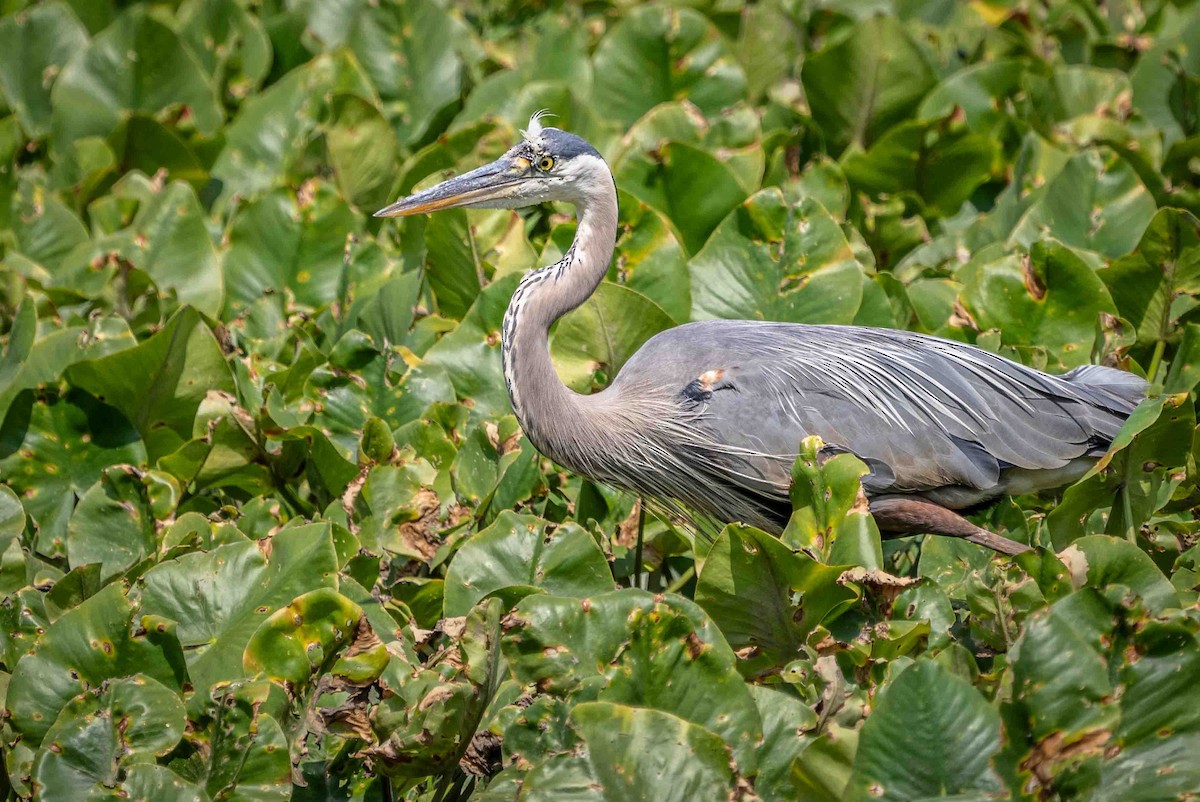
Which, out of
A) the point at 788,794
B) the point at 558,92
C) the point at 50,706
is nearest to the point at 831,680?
the point at 788,794

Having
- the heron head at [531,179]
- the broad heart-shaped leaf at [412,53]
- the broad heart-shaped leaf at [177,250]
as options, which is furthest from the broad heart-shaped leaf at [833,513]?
the broad heart-shaped leaf at [412,53]

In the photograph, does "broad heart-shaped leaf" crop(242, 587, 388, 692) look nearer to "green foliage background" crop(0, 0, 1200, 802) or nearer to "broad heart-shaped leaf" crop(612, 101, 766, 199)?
"green foliage background" crop(0, 0, 1200, 802)

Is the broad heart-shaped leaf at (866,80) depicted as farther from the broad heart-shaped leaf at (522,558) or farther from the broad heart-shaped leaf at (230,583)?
the broad heart-shaped leaf at (230,583)

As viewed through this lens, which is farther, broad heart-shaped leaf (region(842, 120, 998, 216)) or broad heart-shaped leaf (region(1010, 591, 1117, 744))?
broad heart-shaped leaf (region(842, 120, 998, 216))

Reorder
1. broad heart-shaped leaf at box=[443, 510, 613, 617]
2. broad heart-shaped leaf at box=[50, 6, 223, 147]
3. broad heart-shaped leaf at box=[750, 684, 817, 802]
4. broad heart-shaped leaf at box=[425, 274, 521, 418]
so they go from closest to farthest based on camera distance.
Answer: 1. broad heart-shaped leaf at box=[750, 684, 817, 802]
2. broad heart-shaped leaf at box=[443, 510, 613, 617]
3. broad heart-shaped leaf at box=[425, 274, 521, 418]
4. broad heart-shaped leaf at box=[50, 6, 223, 147]

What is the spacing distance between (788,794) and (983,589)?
669 mm

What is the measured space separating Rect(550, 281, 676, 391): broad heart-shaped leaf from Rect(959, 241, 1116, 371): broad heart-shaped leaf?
3.10ft

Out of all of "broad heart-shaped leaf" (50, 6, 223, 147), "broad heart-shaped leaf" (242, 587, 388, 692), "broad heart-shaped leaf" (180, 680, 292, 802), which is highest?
"broad heart-shaped leaf" (50, 6, 223, 147)

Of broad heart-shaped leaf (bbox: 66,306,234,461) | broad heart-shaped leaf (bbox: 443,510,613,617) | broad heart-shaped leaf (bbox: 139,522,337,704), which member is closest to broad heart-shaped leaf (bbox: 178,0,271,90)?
broad heart-shaped leaf (bbox: 66,306,234,461)

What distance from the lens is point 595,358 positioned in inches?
168

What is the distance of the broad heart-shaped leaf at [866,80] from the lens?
5445 mm

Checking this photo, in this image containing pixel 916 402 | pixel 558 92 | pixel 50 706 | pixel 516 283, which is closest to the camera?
pixel 50 706

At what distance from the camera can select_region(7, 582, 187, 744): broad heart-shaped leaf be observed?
2.89 m

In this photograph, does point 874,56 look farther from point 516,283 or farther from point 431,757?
point 431,757
